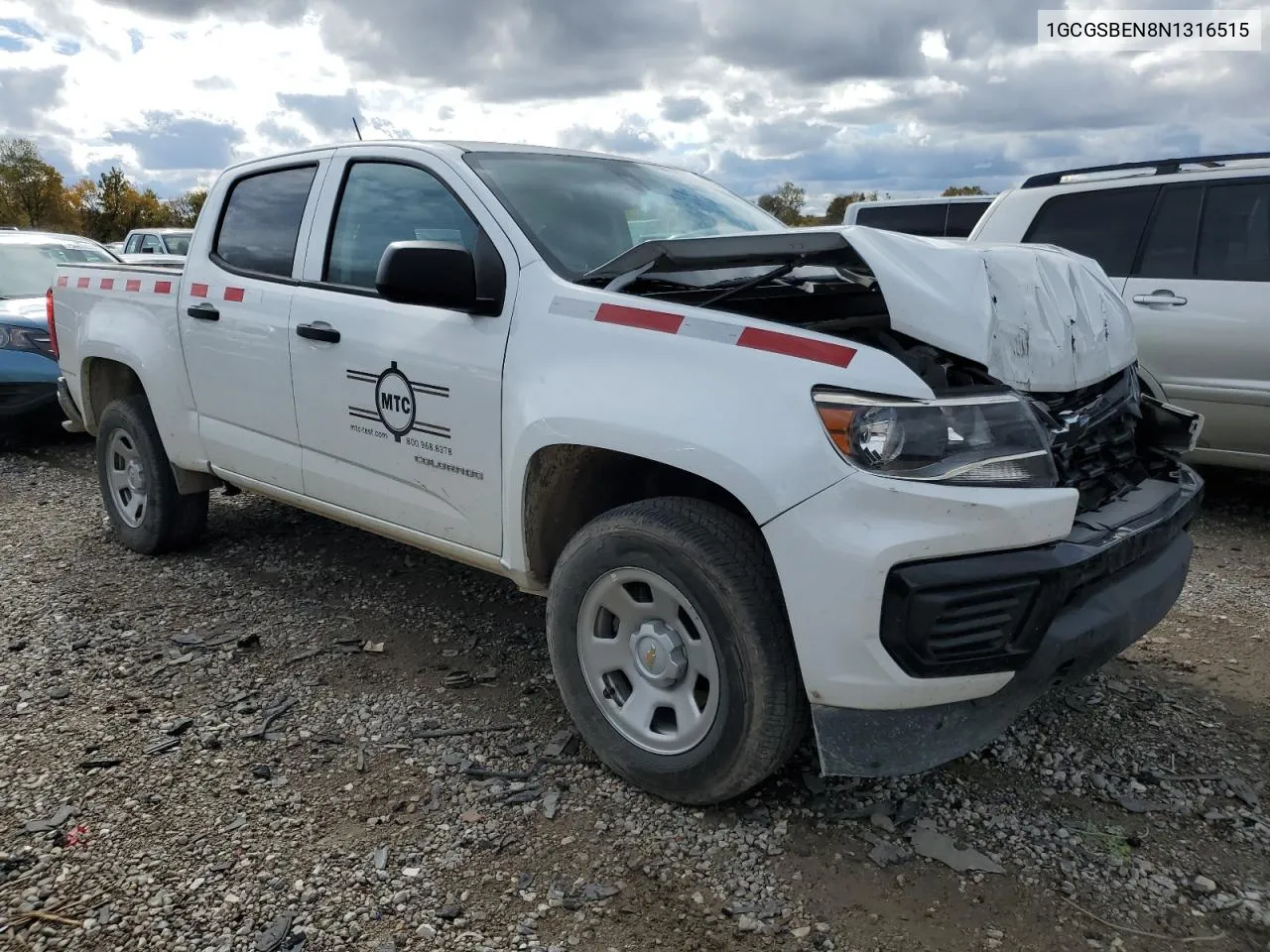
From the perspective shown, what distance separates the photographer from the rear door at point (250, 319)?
3.86 meters

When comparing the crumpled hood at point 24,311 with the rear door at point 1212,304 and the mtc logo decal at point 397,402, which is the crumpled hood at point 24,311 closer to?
the mtc logo decal at point 397,402

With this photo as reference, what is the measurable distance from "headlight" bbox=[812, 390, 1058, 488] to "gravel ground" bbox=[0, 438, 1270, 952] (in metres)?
1.00

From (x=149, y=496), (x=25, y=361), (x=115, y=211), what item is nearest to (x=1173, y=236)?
(x=149, y=496)

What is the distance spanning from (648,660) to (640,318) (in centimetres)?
92

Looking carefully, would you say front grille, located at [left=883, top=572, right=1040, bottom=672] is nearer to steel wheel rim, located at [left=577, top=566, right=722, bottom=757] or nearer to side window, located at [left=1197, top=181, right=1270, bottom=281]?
steel wheel rim, located at [left=577, top=566, right=722, bottom=757]

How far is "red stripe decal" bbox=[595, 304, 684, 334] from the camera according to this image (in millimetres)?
2635

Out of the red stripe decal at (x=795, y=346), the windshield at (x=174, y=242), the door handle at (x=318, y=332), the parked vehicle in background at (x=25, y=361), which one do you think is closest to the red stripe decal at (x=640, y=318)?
the red stripe decal at (x=795, y=346)

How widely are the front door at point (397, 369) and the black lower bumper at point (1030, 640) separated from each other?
1279 millimetres

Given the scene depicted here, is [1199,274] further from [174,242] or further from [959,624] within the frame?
[174,242]

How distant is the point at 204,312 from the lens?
4160 mm

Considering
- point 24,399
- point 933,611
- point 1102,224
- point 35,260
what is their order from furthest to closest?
point 35,260 → point 24,399 → point 1102,224 → point 933,611

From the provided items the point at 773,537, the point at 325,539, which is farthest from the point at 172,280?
the point at 773,537

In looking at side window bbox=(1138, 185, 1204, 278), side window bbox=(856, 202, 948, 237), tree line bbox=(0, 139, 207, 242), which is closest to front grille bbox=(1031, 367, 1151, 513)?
side window bbox=(1138, 185, 1204, 278)

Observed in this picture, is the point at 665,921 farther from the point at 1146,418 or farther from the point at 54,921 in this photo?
the point at 1146,418
